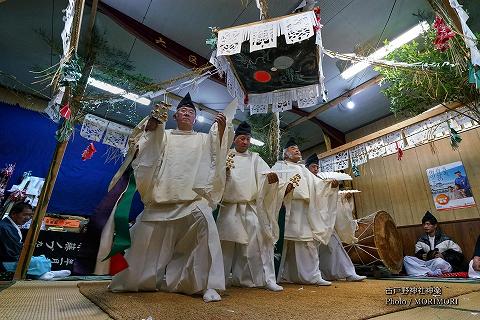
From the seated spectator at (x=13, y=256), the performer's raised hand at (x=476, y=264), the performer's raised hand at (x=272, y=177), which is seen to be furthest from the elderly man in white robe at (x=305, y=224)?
the seated spectator at (x=13, y=256)

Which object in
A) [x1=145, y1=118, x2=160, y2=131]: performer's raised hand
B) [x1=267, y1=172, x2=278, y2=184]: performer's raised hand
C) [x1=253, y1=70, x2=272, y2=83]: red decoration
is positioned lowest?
[x1=267, y1=172, x2=278, y2=184]: performer's raised hand

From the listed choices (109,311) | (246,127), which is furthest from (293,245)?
(109,311)

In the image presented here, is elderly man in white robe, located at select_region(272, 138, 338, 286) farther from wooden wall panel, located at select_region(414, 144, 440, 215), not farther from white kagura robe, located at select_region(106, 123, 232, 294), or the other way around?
wooden wall panel, located at select_region(414, 144, 440, 215)

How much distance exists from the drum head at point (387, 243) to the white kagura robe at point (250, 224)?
286 cm

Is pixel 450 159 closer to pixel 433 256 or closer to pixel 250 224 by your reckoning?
pixel 433 256

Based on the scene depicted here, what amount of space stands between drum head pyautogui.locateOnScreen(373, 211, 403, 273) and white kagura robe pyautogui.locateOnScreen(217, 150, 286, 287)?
9.38 feet

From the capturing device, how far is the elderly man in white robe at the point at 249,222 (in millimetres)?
3141

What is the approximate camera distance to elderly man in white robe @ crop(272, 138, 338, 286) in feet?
12.2

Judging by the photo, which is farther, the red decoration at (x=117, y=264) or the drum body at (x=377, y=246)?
the drum body at (x=377, y=246)

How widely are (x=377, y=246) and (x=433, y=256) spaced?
193 centimetres

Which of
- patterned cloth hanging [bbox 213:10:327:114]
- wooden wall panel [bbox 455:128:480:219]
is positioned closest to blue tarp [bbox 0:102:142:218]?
patterned cloth hanging [bbox 213:10:327:114]

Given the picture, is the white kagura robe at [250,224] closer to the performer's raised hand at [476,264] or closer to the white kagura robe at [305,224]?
the white kagura robe at [305,224]

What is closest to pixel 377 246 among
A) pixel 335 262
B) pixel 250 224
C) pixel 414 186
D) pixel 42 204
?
pixel 335 262

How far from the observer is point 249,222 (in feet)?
10.4
